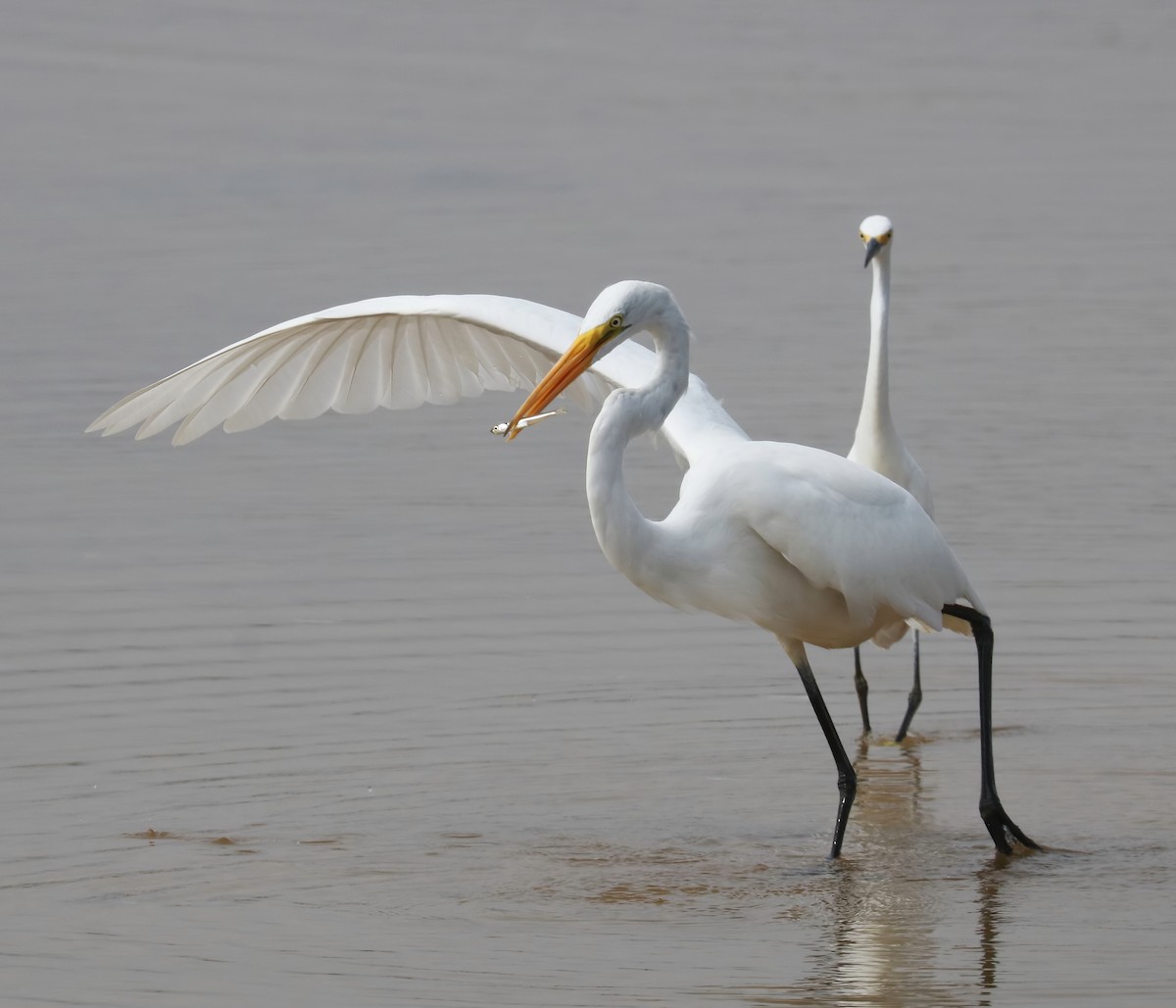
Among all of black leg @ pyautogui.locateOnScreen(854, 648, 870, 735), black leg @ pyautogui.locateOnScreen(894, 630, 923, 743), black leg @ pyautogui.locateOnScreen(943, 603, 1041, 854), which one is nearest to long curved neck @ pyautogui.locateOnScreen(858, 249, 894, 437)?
black leg @ pyautogui.locateOnScreen(854, 648, 870, 735)

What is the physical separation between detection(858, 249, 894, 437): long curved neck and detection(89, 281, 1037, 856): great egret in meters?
0.87

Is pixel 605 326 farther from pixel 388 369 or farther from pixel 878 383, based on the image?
pixel 878 383

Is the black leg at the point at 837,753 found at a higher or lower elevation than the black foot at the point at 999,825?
higher

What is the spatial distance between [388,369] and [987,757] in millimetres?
2416

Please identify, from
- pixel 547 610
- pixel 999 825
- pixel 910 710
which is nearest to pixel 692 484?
pixel 999 825

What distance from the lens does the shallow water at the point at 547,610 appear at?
555 cm

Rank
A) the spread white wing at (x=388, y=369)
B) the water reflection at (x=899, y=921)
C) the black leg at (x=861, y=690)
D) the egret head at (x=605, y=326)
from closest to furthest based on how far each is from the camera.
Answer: the water reflection at (x=899, y=921)
the egret head at (x=605, y=326)
the spread white wing at (x=388, y=369)
the black leg at (x=861, y=690)

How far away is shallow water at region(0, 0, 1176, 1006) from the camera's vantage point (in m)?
5.55

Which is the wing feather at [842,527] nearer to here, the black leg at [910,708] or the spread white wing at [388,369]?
the spread white wing at [388,369]

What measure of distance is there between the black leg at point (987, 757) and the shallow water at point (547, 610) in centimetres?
12

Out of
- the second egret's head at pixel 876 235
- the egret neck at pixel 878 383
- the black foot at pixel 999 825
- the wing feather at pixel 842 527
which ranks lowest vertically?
the black foot at pixel 999 825

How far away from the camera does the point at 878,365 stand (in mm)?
7773

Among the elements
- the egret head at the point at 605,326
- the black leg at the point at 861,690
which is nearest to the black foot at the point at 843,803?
the black leg at the point at 861,690

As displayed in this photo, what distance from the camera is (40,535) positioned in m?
9.23
